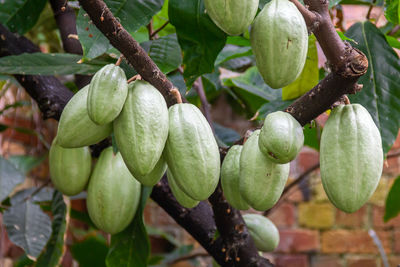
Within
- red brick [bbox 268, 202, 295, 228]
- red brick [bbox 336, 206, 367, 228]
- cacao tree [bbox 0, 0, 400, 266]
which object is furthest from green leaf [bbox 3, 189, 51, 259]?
red brick [bbox 336, 206, 367, 228]

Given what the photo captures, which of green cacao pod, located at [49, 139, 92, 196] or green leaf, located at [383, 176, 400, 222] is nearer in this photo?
green cacao pod, located at [49, 139, 92, 196]

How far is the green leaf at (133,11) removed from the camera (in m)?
0.62

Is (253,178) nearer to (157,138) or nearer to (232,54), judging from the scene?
(157,138)

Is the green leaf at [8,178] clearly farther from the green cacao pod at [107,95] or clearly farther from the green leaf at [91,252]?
the green cacao pod at [107,95]

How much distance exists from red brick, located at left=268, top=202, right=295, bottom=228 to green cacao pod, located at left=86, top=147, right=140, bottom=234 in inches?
39.2

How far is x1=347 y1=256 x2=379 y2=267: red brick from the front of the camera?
1.58m

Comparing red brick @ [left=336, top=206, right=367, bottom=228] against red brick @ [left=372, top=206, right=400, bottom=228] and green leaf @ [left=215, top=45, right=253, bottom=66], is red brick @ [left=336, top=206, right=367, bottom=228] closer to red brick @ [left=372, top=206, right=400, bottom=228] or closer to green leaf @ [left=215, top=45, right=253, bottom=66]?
red brick @ [left=372, top=206, right=400, bottom=228]

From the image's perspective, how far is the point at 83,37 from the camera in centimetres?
58

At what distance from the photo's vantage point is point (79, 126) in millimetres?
472

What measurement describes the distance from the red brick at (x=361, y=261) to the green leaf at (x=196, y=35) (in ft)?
3.90

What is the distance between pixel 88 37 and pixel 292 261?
1.22 metres

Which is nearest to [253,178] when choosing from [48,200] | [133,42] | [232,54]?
[133,42]

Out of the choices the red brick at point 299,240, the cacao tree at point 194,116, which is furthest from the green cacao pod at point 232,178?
the red brick at point 299,240

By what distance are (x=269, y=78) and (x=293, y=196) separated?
49.6 inches
